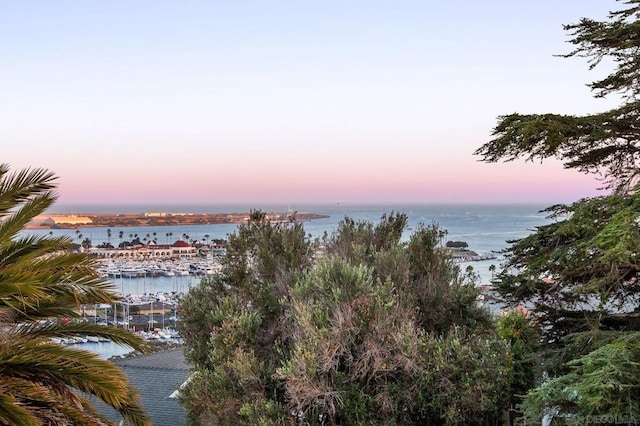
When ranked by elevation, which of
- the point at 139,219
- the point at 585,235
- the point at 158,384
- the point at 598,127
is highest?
the point at 598,127

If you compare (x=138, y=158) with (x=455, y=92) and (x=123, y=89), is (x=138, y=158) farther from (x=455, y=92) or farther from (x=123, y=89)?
(x=455, y=92)

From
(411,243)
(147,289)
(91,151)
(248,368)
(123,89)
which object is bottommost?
(147,289)

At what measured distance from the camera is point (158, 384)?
→ 16.0 metres

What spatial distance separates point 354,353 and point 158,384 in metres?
9.52

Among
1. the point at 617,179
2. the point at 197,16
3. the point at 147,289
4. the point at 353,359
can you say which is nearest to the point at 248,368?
the point at 353,359

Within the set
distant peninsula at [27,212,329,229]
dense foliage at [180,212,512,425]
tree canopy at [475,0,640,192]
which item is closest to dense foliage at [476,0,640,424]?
tree canopy at [475,0,640,192]

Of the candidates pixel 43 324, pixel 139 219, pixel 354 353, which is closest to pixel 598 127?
pixel 354 353

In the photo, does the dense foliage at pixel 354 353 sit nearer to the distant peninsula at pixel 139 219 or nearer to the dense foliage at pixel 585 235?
the dense foliage at pixel 585 235

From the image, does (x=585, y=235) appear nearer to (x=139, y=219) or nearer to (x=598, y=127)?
(x=598, y=127)

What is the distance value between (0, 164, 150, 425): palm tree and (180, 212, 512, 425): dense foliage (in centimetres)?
282

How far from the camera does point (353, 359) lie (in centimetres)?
880

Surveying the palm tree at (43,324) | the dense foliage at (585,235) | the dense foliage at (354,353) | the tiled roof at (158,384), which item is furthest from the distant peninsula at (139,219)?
the dense foliage at (585,235)

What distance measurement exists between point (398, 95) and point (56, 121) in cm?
1499

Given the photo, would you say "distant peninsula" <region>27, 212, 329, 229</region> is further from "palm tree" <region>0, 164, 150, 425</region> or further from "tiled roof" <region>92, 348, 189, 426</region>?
"tiled roof" <region>92, 348, 189, 426</region>
